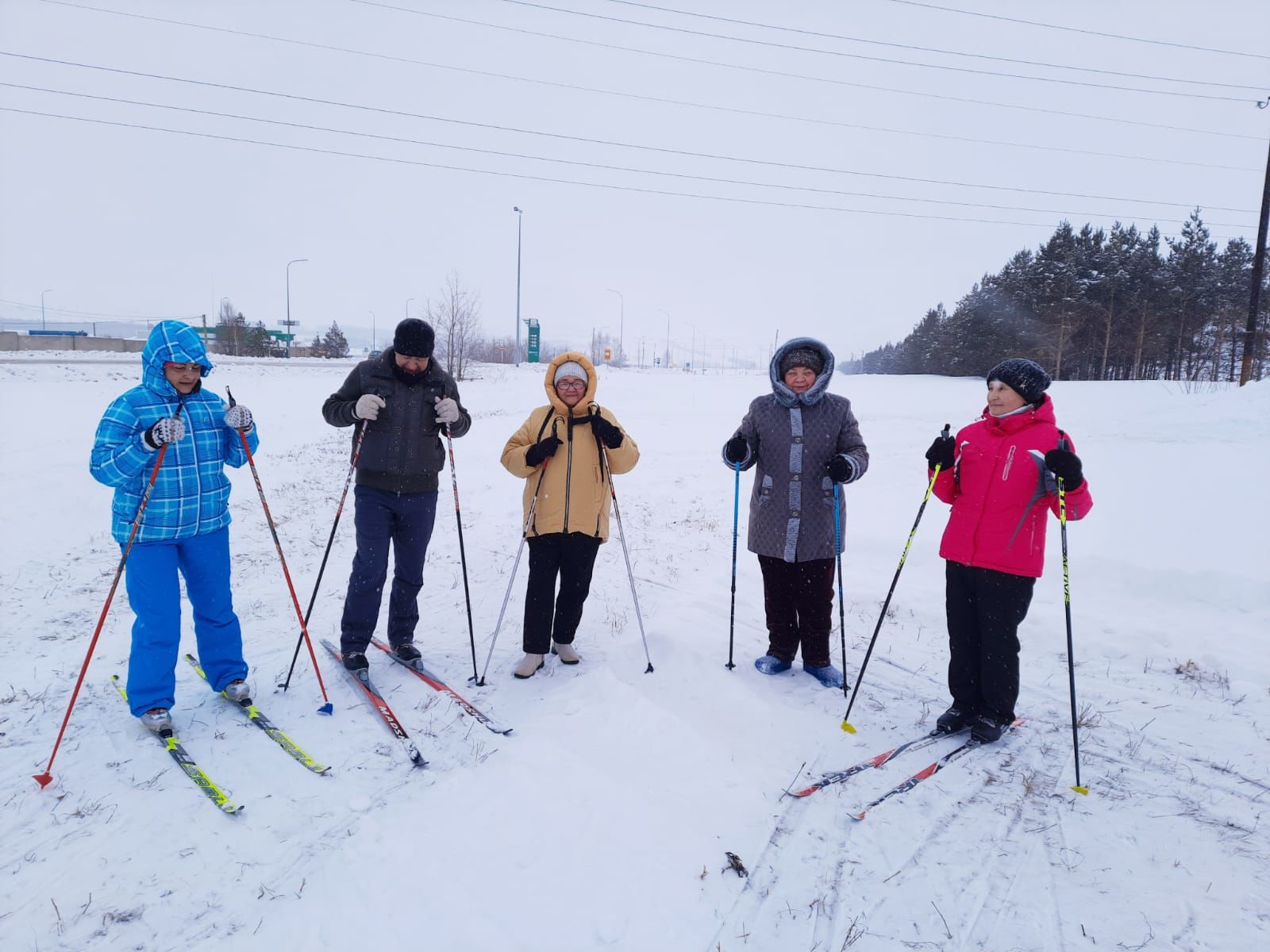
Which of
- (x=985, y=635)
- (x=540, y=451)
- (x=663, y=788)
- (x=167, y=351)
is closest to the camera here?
(x=663, y=788)

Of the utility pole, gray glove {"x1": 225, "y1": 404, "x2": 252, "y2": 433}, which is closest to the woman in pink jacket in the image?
gray glove {"x1": 225, "y1": 404, "x2": 252, "y2": 433}

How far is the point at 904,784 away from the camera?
3326mm

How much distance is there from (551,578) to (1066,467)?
3.27m

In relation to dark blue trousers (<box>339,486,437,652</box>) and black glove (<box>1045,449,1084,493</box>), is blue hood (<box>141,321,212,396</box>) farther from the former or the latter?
black glove (<box>1045,449,1084,493</box>)

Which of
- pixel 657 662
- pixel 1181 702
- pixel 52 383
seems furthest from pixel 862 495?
pixel 52 383

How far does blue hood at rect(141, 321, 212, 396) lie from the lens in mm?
3551

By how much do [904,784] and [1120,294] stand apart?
45.7 m

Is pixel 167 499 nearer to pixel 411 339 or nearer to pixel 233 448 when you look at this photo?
pixel 233 448

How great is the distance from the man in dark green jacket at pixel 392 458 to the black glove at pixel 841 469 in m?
2.54

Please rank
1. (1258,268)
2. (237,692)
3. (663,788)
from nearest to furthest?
1. (663,788)
2. (237,692)
3. (1258,268)

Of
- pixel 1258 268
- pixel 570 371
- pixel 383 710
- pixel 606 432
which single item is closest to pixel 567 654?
pixel 383 710

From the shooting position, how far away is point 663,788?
3.24m

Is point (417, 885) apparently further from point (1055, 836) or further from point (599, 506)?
point (1055, 836)

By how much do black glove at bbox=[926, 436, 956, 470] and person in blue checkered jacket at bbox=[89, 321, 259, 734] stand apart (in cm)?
437
